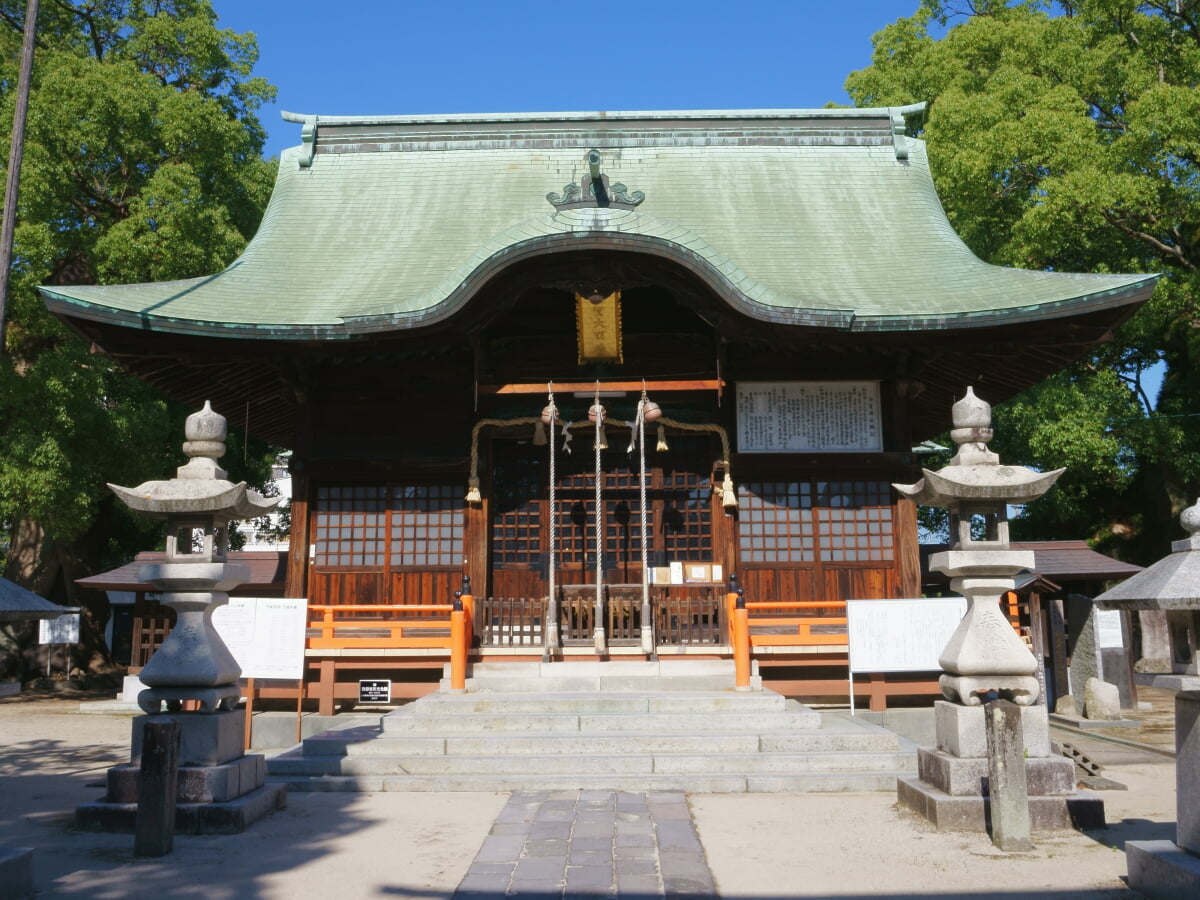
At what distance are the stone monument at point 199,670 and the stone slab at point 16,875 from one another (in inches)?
57.4

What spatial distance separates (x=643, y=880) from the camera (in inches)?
209

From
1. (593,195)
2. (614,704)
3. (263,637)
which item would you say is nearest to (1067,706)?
(614,704)

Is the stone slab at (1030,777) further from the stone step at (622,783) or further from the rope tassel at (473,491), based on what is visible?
the rope tassel at (473,491)

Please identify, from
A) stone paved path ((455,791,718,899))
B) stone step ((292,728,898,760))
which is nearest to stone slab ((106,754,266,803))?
stone step ((292,728,898,760))

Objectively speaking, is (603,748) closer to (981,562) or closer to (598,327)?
(981,562)

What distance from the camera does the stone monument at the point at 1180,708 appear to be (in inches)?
190

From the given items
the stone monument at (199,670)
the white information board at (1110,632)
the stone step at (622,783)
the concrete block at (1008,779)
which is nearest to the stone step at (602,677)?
the stone step at (622,783)

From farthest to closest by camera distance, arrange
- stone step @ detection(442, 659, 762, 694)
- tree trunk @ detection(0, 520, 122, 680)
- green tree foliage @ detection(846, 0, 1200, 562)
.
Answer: tree trunk @ detection(0, 520, 122, 680)
green tree foliage @ detection(846, 0, 1200, 562)
stone step @ detection(442, 659, 762, 694)

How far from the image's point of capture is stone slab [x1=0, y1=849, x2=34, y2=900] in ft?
15.9

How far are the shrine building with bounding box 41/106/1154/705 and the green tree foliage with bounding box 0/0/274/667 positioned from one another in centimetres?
386

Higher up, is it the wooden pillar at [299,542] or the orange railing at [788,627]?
the wooden pillar at [299,542]

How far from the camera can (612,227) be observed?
36.8ft

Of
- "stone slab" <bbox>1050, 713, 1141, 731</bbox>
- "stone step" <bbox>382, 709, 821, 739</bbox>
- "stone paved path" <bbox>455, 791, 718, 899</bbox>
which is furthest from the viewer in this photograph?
"stone slab" <bbox>1050, 713, 1141, 731</bbox>

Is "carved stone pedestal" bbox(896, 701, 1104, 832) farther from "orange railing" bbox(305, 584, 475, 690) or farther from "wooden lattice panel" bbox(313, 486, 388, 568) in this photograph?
"wooden lattice panel" bbox(313, 486, 388, 568)
